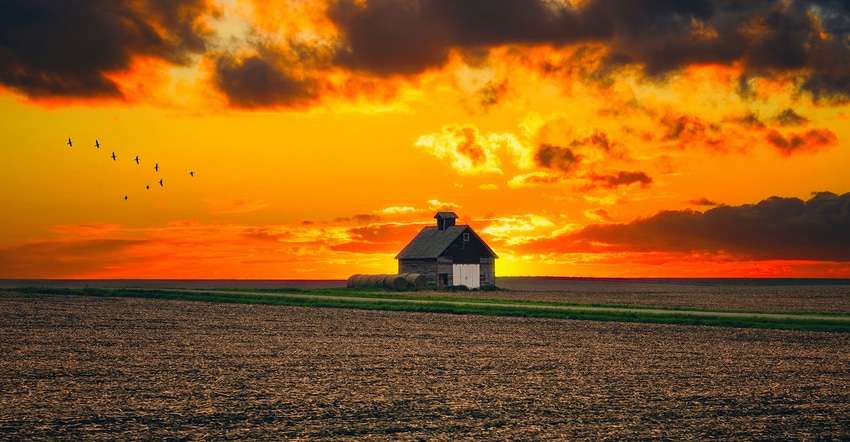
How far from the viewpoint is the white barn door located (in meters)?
87.4

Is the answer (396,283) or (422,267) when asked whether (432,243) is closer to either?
(422,267)

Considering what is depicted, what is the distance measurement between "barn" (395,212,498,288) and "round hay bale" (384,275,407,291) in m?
5.28

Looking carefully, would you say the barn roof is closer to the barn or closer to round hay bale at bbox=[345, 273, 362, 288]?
the barn

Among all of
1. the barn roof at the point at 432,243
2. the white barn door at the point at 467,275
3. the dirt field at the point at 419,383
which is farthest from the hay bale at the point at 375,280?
the dirt field at the point at 419,383

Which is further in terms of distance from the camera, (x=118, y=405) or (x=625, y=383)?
(x=625, y=383)

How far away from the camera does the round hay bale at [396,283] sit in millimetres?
81625

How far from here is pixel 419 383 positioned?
19375 mm

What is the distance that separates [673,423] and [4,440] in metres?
11.6

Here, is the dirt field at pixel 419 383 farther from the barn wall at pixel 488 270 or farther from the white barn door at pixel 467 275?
the barn wall at pixel 488 270

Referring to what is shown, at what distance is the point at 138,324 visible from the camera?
37156mm

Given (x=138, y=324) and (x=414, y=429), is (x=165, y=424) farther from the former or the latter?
(x=138, y=324)

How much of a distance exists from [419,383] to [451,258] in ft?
224

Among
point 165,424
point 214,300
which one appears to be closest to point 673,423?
point 165,424

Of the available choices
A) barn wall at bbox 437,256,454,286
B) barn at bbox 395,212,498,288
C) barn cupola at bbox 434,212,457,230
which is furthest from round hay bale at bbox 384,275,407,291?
barn cupola at bbox 434,212,457,230
